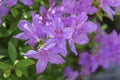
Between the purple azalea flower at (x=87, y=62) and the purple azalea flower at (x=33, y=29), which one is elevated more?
the purple azalea flower at (x=33, y=29)

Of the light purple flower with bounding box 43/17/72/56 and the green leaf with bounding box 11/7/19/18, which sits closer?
the light purple flower with bounding box 43/17/72/56

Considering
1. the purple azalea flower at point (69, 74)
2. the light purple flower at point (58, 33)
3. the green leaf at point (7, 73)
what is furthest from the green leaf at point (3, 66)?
the purple azalea flower at point (69, 74)

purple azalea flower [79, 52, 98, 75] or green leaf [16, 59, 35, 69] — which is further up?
green leaf [16, 59, 35, 69]

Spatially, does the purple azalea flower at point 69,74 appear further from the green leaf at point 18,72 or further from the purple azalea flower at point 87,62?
the green leaf at point 18,72

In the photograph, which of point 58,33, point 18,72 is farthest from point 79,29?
point 18,72

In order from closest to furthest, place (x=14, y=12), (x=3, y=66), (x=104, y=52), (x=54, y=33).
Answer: (x=54, y=33) < (x=3, y=66) < (x=14, y=12) < (x=104, y=52)

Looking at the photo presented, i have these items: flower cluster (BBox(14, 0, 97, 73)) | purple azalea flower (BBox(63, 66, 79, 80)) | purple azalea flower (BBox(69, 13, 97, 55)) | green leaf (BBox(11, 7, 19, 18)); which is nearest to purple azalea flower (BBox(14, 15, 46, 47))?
flower cluster (BBox(14, 0, 97, 73))

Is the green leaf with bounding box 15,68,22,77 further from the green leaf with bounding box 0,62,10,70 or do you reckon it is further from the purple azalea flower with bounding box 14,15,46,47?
the purple azalea flower with bounding box 14,15,46,47

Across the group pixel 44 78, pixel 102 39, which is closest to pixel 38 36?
pixel 44 78

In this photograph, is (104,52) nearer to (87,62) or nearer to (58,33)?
(87,62)
